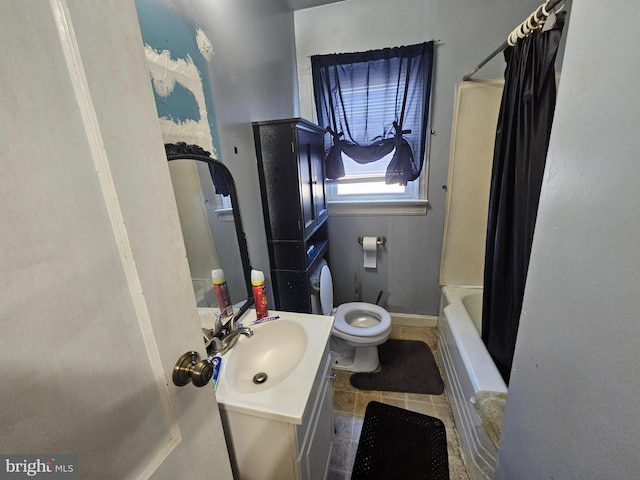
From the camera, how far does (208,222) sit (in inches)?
38.8

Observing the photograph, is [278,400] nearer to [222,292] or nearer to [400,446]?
[222,292]

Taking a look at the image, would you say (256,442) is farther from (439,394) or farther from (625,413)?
(439,394)

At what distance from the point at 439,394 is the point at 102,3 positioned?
213 cm

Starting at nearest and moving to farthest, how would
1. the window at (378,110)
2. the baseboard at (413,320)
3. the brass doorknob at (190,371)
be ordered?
the brass doorknob at (190,371), the window at (378,110), the baseboard at (413,320)

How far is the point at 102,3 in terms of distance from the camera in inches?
14.4

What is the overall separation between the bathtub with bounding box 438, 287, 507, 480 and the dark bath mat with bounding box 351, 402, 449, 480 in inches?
5.1

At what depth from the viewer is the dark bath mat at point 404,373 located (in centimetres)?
173

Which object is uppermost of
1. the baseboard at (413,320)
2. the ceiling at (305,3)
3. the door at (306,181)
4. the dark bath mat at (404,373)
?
the ceiling at (305,3)

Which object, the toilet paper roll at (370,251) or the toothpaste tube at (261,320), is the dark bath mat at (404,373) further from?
the toothpaste tube at (261,320)

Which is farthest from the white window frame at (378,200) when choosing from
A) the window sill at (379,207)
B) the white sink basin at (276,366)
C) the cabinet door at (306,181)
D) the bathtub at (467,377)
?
the white sink basin at (276,366)

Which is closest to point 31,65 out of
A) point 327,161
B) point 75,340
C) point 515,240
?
point 75,340

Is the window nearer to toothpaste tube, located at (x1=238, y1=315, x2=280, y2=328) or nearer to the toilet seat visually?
the toilet seat

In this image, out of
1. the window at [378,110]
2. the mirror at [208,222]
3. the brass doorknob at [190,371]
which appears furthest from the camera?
the window at [378,110]

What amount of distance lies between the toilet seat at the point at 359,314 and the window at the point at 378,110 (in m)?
0.86
